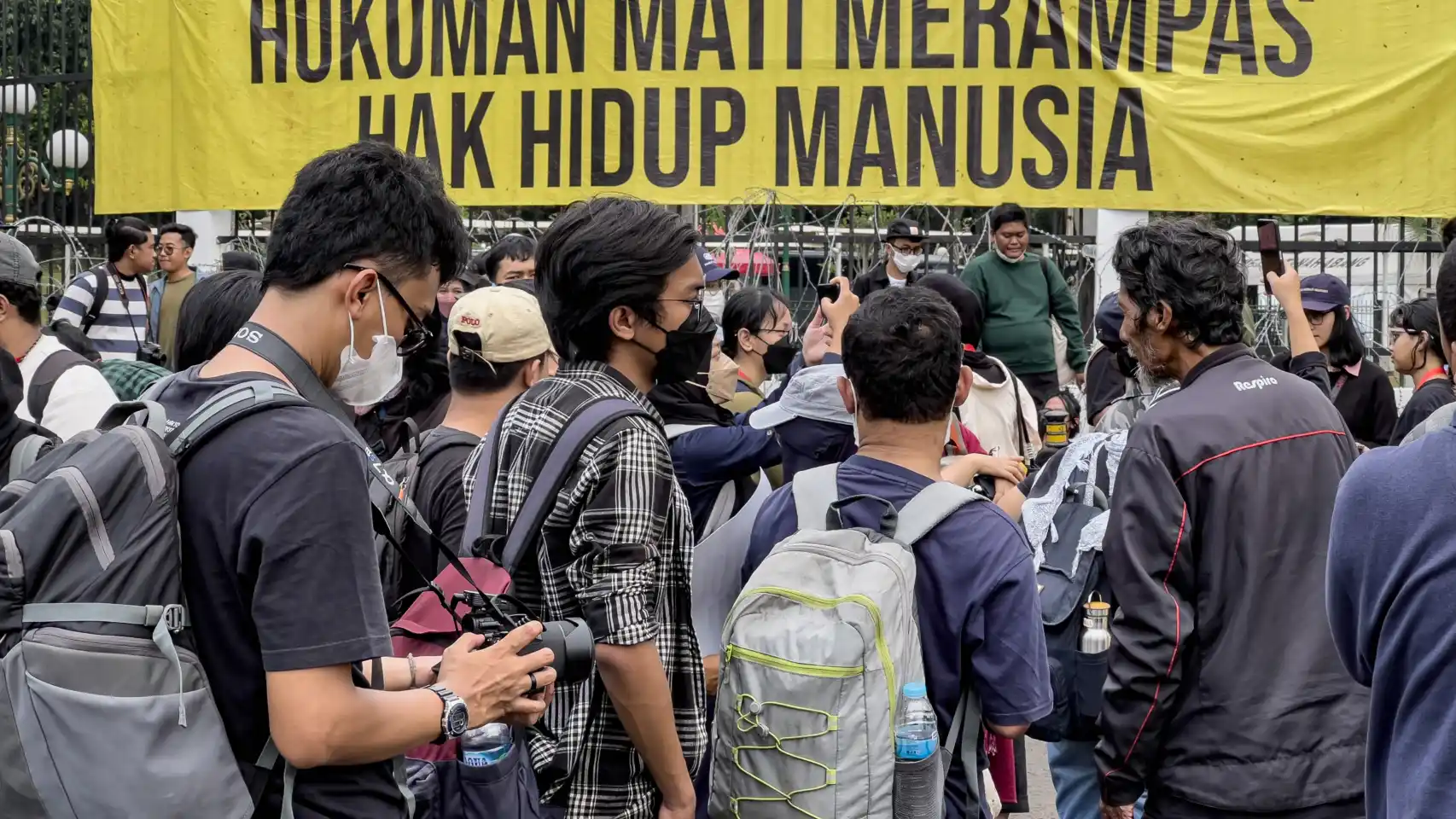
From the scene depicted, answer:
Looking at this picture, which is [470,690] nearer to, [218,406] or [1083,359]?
[218,406]

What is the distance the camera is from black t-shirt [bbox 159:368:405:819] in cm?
193

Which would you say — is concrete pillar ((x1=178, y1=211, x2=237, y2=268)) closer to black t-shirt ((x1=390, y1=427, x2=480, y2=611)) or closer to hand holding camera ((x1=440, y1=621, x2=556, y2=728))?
black t-shirt ((x1=390, y1=427, x2=480, y2=611))

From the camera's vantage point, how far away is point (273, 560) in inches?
75.7

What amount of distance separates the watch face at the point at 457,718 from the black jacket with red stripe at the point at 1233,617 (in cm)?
158

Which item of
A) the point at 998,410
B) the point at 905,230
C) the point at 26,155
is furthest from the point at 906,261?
the point at 26,155

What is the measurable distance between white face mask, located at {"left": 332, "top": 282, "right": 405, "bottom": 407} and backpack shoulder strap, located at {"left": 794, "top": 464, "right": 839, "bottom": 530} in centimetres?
98

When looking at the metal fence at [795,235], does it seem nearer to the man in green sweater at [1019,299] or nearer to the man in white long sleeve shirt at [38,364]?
the man in green sweater at [1019,299]

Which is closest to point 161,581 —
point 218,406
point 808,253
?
point 218,406

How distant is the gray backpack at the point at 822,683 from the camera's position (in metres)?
2.66

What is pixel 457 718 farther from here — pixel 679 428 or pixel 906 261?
pixel 906 261

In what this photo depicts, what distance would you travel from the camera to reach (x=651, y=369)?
2885mm

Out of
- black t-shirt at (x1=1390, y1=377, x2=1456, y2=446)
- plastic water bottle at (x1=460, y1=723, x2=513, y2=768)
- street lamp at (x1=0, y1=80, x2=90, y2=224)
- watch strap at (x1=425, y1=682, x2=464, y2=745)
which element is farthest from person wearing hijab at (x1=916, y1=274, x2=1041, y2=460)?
A: street lamp at (x1=0, y1=80, x2=90, y2=224)

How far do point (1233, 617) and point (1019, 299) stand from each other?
567cm

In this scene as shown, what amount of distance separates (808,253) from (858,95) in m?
2.00
